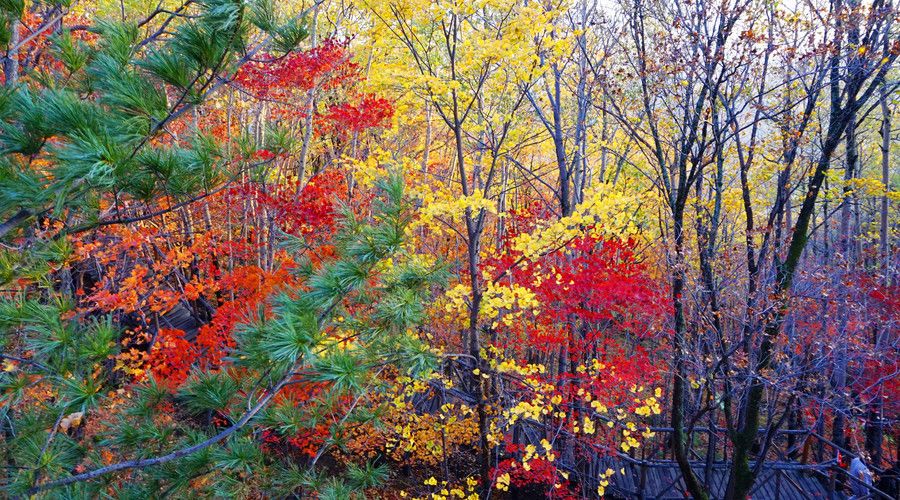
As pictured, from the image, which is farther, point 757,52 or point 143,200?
point 757,52

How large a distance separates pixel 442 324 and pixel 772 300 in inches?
220

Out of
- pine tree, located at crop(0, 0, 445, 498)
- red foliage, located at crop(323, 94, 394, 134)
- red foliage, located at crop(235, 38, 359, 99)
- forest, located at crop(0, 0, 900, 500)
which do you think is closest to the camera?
pine tree, located at crop(0, 0, 445, 498)

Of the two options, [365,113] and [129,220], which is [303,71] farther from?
[129,220]

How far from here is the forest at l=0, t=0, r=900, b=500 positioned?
2336mm

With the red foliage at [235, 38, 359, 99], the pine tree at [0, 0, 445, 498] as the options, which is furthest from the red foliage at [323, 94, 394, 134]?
A: the pine tree at [0, 0, 445, 498]

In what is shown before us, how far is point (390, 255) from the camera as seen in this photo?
2.95 meters

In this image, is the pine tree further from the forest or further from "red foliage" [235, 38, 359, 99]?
"red foliage" [235, 38, 359, 99]

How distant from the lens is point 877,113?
11.9m

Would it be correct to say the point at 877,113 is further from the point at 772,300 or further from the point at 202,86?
the point at 202,86

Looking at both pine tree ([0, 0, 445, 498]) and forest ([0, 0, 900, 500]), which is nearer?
pine tree ([0, 0, 445, 498])

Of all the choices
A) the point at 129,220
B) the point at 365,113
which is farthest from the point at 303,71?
the point at 129,220

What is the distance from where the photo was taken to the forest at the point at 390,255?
234 centimetres

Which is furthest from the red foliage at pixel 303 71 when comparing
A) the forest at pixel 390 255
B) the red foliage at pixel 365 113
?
the red foliage at pixel 365 113

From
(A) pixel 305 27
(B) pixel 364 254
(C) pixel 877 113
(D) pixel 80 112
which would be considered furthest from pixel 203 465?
(C) pixel 877 113
